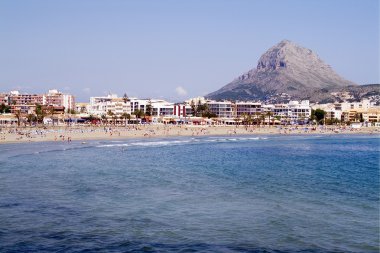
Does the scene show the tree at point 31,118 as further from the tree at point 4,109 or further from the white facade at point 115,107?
the white facade at point 115,107

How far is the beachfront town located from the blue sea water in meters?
64.4

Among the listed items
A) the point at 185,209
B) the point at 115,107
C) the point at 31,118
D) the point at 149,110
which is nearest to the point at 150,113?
the point at 149,110

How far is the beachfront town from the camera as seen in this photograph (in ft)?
321

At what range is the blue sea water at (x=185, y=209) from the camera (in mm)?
13617

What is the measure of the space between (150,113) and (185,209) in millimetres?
96062

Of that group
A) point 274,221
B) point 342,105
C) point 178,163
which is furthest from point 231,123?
point 274,221

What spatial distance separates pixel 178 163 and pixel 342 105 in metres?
129

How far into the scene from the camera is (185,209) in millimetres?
17969

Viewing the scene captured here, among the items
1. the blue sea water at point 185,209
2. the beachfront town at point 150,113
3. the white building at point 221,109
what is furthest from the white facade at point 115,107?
the blue sea water at point 185,209

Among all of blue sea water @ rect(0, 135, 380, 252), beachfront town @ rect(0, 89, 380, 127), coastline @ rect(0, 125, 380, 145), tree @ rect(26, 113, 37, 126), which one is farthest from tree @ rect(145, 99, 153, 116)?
blue sea water @ rect(0, 135, 380, 252)

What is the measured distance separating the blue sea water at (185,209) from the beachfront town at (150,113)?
211 feet

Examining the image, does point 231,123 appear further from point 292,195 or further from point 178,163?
point 292,195

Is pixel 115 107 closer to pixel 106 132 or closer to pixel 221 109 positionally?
pixel 221 109

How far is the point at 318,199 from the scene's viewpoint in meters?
20.4
